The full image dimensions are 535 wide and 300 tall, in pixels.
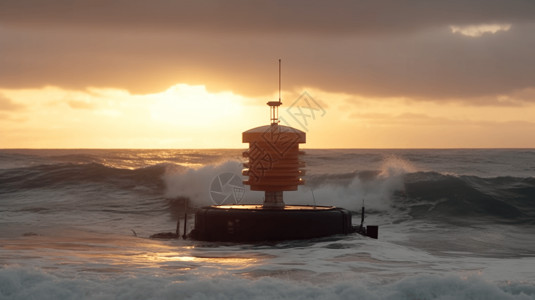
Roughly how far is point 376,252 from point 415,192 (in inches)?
687

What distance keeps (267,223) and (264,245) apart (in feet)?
1.44

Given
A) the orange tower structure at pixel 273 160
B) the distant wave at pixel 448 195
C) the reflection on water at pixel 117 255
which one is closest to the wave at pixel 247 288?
the reflection on water at pixel 117 255

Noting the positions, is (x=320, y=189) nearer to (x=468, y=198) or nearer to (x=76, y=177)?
(x=468, y=198)

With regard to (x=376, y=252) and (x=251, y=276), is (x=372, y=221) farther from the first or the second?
(x=251, y=276)

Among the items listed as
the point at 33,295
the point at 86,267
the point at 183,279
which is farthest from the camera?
the point at 86,267

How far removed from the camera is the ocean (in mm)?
10875

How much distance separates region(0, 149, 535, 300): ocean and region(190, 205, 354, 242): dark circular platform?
211mm

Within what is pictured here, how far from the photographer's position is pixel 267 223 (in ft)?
51.9

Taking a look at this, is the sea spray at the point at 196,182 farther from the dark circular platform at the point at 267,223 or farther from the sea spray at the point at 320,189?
the dark circular platform at the point at 267,223

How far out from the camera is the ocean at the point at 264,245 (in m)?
10.9

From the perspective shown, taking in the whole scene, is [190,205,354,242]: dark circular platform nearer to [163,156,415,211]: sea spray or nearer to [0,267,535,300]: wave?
[0,267,535,300]: wave

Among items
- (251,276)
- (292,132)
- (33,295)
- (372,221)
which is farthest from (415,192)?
(33,295)

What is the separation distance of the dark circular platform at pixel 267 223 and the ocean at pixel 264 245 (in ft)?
0.69

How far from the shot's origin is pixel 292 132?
54.9ft
